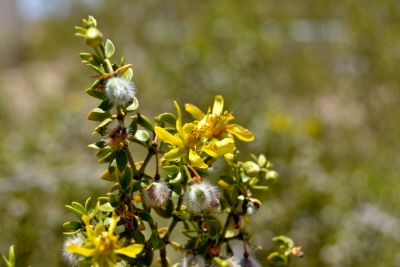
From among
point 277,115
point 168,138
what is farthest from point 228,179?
point 277,115

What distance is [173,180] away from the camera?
4.04 feet

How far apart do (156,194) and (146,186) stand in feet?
0.14

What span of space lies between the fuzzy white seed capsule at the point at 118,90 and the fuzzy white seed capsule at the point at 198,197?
0.23 metres

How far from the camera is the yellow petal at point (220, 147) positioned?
1.23 meters

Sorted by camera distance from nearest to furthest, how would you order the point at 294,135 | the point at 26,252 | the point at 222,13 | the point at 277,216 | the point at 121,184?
the point at 121,184, the point at 26,252, the point at 277,216, the point at 294,135, the point at 222,13

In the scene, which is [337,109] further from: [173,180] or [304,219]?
[173,180]

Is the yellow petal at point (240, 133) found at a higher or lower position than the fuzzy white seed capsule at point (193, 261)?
higher

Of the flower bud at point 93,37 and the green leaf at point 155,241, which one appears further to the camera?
the green leaf at point 155,241

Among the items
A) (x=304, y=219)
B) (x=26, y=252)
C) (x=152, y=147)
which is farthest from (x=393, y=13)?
(x=152, y=147)

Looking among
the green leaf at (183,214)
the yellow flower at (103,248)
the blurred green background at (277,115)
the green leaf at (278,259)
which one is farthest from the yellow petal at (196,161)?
the blurred green background at (277,115)

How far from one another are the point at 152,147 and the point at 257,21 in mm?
6964

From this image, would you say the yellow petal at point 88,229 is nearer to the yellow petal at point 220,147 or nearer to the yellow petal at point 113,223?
the yellow petal at point 113,223

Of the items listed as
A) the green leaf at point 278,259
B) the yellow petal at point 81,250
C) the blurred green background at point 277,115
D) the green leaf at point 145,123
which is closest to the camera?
the yellow petal at point 81,250

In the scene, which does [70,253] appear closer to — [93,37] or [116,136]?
[116,136]
